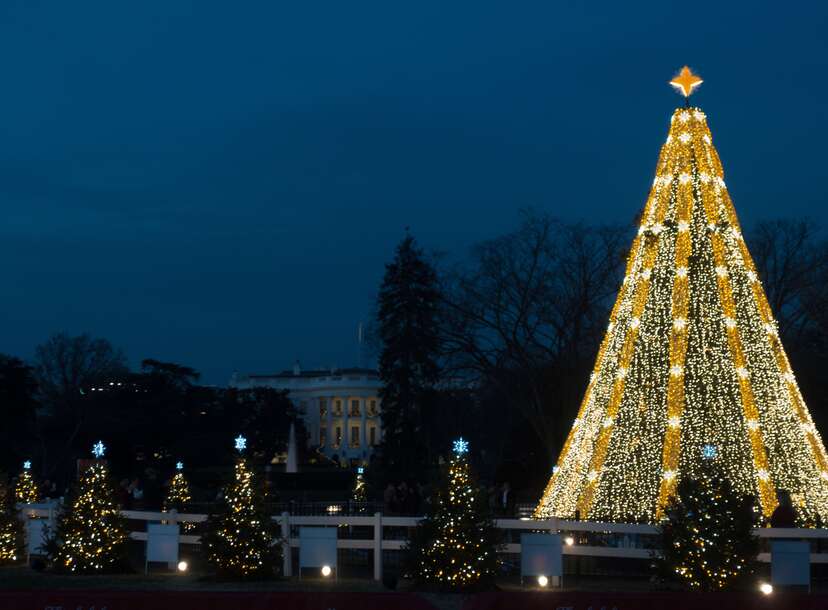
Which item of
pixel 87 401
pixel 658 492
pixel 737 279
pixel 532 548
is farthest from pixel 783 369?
pixel 87 401

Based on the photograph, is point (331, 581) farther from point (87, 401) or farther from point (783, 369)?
point (87, 401)

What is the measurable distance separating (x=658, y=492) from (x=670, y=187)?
228 inches

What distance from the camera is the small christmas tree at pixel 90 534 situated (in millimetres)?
20406

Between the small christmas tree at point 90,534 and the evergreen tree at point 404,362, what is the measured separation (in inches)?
1302

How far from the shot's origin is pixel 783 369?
78.0ft

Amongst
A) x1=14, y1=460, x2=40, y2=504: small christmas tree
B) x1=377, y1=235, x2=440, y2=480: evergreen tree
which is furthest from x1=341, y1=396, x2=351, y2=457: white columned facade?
x1=14, y1=460, x2=40, y2=504: small christmas tree

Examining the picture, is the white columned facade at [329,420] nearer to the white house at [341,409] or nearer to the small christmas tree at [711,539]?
the white house at [341,409]

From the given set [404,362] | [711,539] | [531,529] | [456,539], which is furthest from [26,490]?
[404,362]

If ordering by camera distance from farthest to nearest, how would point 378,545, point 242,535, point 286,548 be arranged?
point 286,548, point 378,545, point 242,535

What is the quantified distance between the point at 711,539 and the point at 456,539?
3484 mm

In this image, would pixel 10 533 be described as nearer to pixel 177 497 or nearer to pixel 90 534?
pixel 90 534

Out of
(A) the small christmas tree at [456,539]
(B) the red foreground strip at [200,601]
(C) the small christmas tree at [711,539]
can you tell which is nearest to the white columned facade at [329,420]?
(A) the small christmas tree at [456,539]

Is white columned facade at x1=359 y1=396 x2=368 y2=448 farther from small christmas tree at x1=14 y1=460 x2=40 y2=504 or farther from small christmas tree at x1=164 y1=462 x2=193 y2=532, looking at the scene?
small christmas tree at x1=14 y1=460 x2=40 y2=504

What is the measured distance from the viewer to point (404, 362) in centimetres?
5472
